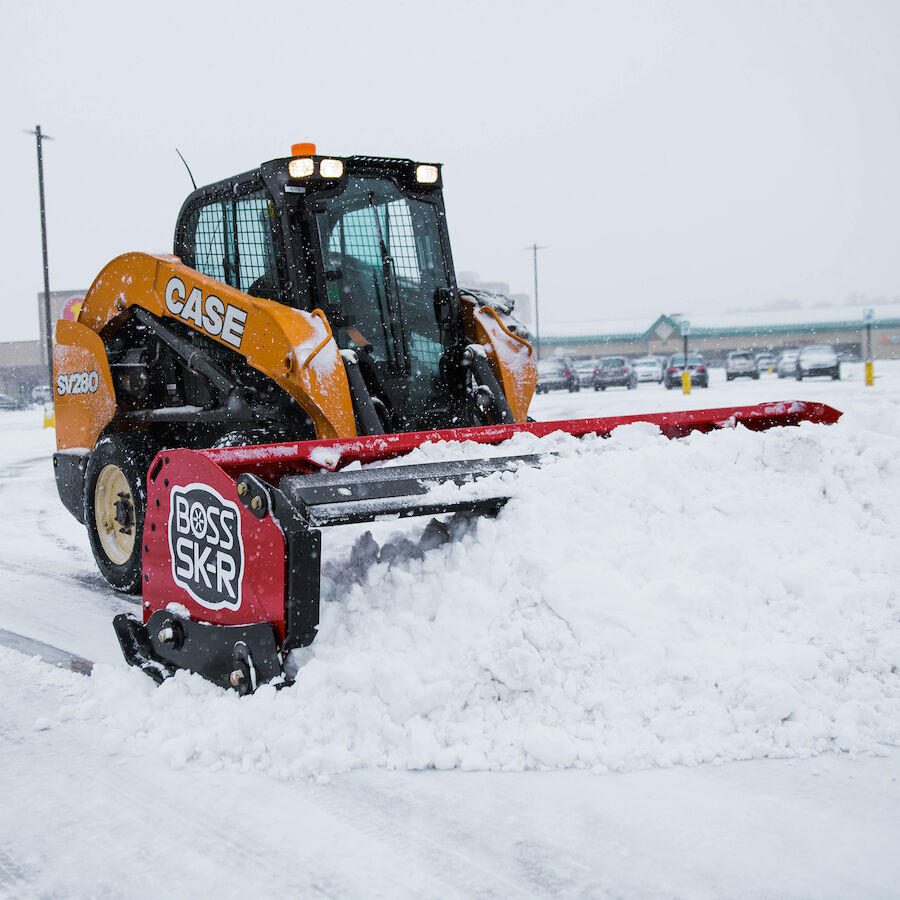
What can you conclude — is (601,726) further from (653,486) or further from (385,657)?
(653,486)

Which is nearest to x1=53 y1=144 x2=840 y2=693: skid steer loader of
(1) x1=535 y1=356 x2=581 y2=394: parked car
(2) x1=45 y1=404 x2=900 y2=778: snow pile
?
(2) x1=45 y1=404 x2=900 y2=778: snow pile

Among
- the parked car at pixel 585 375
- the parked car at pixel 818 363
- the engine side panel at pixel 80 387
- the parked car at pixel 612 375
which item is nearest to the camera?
the engine side panel at pixel 80 387

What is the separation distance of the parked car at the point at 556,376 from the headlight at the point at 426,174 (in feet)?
79.5

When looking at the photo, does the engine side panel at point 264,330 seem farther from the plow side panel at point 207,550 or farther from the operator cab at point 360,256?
the plow side panel at point 207,550

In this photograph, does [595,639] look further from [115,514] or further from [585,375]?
[585,375]

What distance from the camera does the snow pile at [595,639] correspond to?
288cm

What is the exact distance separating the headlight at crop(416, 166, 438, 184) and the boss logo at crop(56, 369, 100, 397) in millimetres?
2359

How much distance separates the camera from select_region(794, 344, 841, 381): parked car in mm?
29359

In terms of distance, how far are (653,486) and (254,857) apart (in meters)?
2.06

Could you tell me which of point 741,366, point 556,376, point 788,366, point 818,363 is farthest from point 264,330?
point 741,366

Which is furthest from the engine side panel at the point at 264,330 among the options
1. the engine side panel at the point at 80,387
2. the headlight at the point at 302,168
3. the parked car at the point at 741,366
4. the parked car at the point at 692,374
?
the parked car at the point at 741,366

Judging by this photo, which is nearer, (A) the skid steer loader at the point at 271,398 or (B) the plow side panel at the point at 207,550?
(B) the plow side panel at the point at 207,550

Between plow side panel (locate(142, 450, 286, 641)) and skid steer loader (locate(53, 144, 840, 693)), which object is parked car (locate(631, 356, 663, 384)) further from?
plow side panel (locate(142, 450, 286, 641))

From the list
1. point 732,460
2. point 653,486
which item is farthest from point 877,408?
point 653,486
